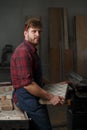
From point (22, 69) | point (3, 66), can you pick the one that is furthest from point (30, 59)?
point (3, 66)

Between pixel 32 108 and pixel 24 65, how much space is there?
33 cm

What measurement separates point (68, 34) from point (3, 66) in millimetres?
1327

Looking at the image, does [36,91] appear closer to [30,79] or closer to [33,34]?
[30,79]

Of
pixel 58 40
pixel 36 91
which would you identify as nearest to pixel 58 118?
pixel 58 40

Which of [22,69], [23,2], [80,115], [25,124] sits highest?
[23,2]

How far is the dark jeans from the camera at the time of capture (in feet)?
7.00

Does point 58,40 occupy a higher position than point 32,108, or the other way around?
point 58,40

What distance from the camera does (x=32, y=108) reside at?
2.14 meters

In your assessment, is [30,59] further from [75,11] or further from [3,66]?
[75,11]

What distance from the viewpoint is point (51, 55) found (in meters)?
5.36

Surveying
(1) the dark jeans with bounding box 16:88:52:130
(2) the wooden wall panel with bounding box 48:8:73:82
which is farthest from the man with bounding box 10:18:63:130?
(2) the wooden wall panel with bounding box 48:8:73:82

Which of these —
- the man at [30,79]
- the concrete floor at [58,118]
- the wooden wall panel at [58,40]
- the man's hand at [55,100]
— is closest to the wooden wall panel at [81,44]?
the wooden wall panel at [58,40]

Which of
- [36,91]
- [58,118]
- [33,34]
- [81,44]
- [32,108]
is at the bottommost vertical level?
[58,118]

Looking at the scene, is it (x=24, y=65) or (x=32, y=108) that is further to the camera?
(x=32, y=108)
